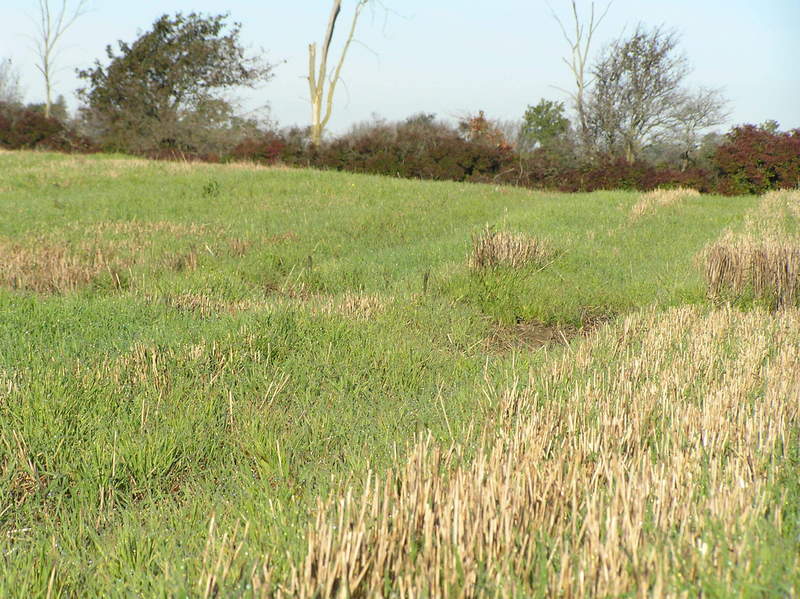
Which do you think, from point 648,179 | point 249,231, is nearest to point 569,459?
point 249,231

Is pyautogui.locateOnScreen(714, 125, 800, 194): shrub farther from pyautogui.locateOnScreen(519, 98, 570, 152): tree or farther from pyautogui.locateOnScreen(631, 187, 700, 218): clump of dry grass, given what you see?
pyautogui.locateOnScreen(519, 98, 570, 152): tree

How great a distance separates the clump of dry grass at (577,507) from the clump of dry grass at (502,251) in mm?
3859

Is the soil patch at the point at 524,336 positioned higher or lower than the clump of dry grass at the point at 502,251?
lower

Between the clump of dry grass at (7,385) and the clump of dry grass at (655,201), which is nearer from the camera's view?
the clump of dry grass at (7,385)

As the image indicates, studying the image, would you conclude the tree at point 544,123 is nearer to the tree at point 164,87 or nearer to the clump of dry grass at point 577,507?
the tree at point 164,87

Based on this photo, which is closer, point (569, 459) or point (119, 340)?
point (569, 459)

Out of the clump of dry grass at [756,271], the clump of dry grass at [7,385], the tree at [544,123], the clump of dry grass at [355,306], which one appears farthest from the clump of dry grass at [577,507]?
the tree at [544,123]

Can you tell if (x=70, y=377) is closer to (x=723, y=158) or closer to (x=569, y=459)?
(x=569, y=459)

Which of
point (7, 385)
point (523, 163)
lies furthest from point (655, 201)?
point (7, 385)

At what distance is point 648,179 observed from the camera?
23.2 metres

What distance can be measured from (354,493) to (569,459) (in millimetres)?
949

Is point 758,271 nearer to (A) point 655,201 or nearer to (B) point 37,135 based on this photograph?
(A) point 655,201

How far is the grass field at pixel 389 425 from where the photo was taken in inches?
78.0

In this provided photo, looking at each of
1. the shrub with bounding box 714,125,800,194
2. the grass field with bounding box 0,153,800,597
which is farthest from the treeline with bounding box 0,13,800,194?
the grass field with bounding box 0,153,800,597
